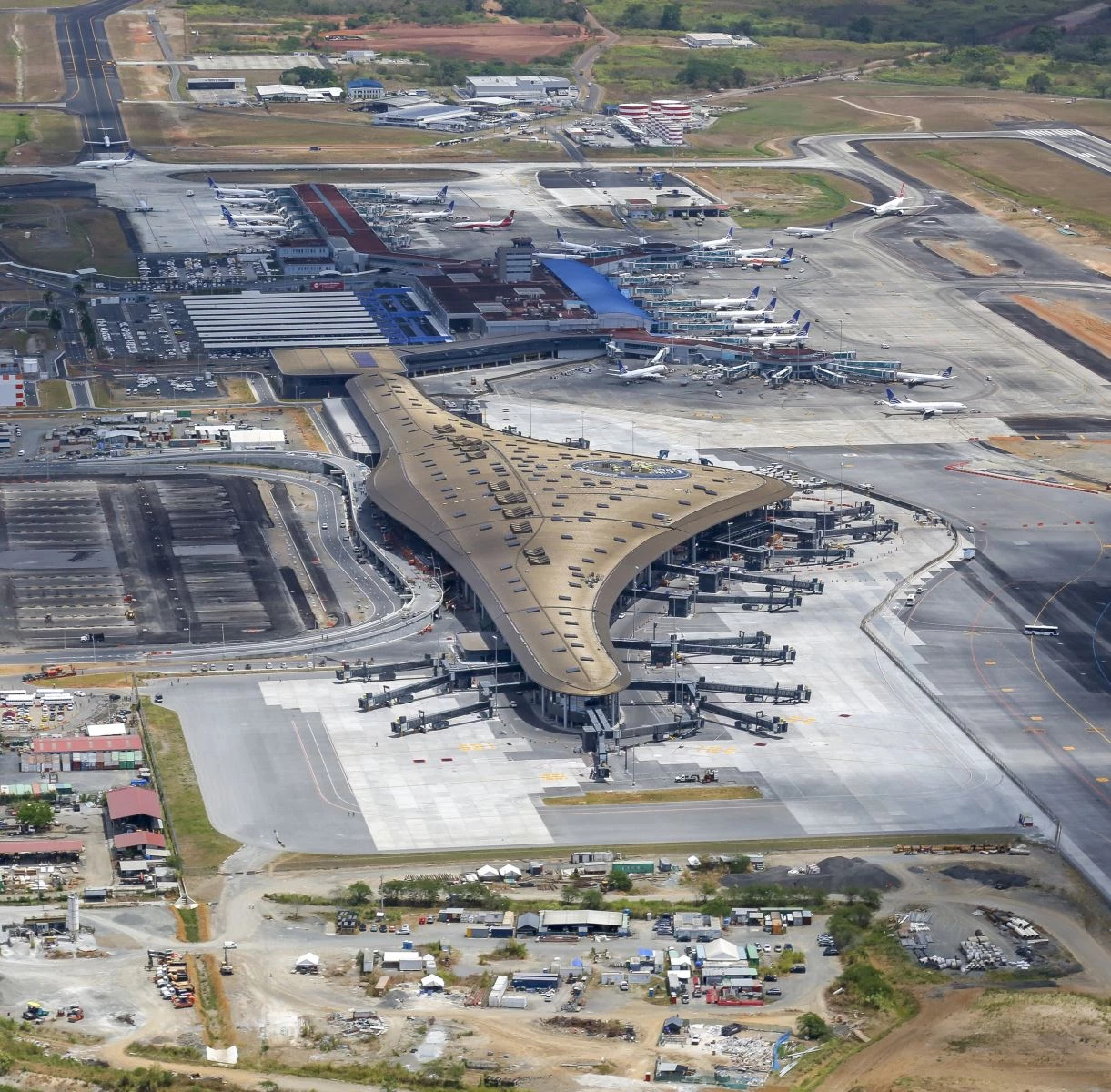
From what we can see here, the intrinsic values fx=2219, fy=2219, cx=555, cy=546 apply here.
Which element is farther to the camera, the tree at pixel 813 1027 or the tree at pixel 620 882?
the tree at pixel 620 882

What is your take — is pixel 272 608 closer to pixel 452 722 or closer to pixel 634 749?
pixel 452 722

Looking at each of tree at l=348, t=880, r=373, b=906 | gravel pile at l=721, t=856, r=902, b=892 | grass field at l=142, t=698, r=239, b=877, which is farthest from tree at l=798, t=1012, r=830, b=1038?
grass field at l=142, t=698, r=239, b=877

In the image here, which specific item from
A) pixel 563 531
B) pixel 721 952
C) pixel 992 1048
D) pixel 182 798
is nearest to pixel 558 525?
pixel 563 531

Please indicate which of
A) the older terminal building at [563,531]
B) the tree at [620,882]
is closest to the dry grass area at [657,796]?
the older terminal building at [563,531]

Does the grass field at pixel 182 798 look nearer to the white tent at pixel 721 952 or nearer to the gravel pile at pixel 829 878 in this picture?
the white tent at pixel 721 952

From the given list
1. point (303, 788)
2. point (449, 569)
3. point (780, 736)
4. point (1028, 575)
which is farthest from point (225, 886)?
point (1028, 575)

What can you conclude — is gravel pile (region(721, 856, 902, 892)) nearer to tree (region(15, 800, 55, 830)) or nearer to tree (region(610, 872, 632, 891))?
tree (region(610, 872, 632, 891))

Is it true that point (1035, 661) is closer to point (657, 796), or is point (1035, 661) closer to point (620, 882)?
point (657, 796)
